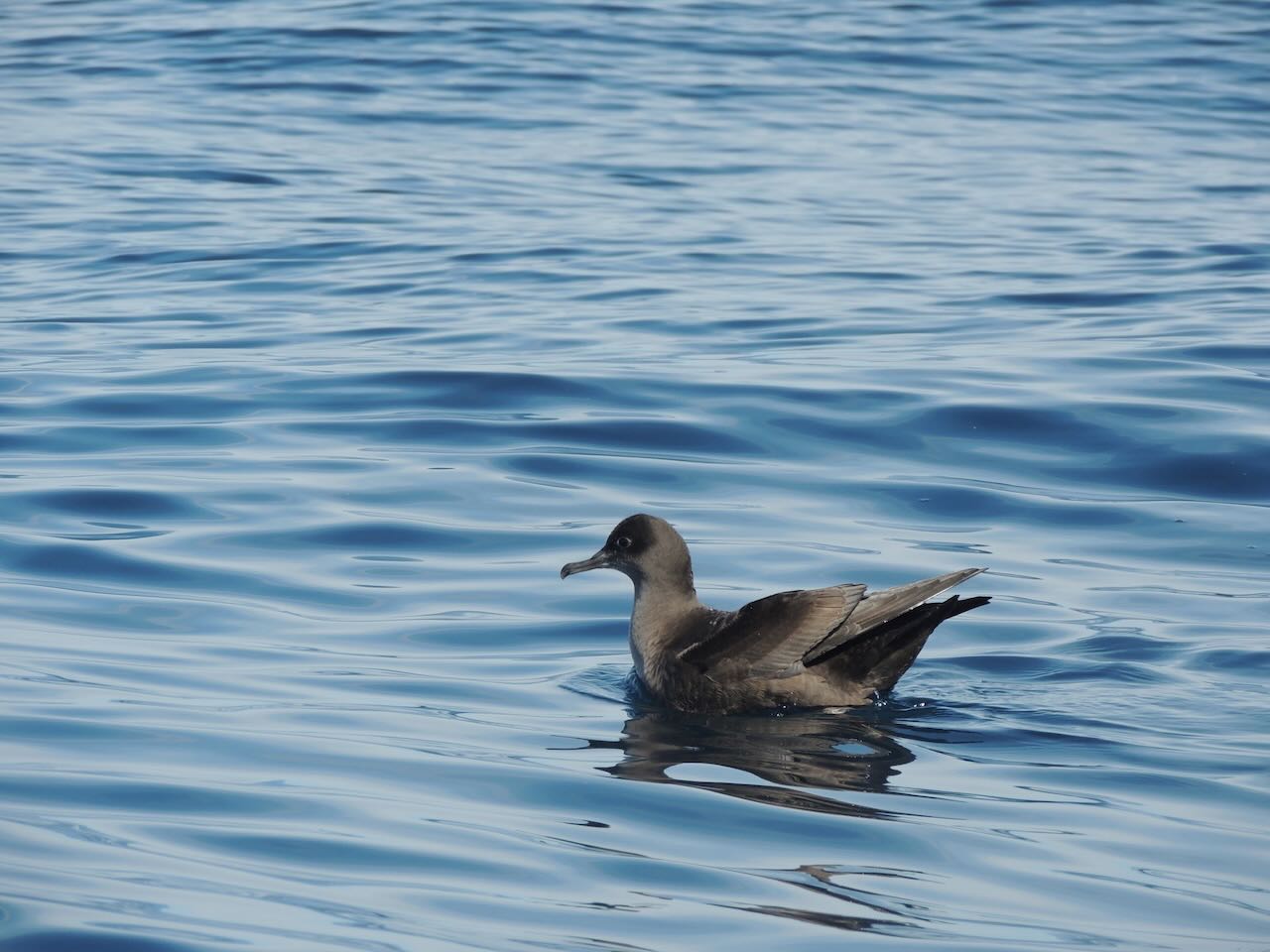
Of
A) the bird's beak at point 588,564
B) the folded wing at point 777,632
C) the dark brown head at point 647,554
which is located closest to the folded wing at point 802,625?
the folded wing at point 777,632

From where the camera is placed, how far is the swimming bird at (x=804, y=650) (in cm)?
761

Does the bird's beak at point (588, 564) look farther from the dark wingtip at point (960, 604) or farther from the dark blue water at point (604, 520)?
the dark wingtip at point (960, 604)

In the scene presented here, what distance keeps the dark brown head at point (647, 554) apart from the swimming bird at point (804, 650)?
0.38 meters

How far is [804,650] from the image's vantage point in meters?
7.62

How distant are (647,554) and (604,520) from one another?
2.08 metres

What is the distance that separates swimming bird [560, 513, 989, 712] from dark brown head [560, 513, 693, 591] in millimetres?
380

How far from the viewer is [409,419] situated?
1227cm

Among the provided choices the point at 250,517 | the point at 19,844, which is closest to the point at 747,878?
the point at 19,844

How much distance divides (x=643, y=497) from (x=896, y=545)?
1697mm

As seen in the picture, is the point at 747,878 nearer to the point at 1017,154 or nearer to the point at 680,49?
→ the point at 1017,154

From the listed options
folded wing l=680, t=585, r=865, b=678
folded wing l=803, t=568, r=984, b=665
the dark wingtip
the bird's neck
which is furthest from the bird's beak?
the dark wingtip

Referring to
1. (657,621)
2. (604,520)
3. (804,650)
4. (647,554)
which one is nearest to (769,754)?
(804,650)

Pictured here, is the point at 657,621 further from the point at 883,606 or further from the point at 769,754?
the point at 769,754

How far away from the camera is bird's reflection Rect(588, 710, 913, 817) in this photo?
642 cm
